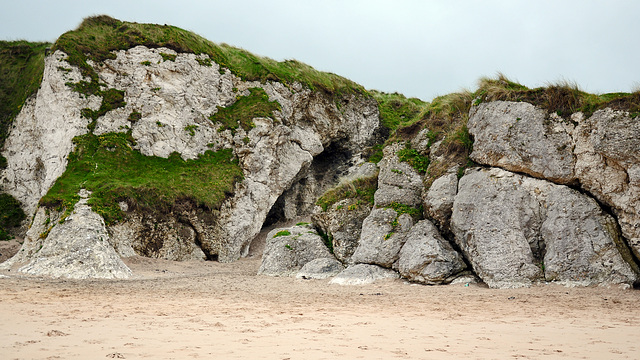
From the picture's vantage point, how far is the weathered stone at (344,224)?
55.5ft

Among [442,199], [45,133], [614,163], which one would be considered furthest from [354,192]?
[45,133]

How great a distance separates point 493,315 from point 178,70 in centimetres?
2243

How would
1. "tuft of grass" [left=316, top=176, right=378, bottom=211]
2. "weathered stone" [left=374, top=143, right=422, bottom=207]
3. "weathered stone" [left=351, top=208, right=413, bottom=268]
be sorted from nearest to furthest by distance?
"weathered stone" [left=351, top=208, right=413, bottom=268] < "weathered stone" [left=374, top=143, right=422, bottom=207] < "tuft of grass" [left=316, top=176, right=378, bottom=211]

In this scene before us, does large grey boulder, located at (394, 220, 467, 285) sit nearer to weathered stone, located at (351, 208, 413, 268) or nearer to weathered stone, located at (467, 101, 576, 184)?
weathered stone, located at (351, 208, 413, 268)

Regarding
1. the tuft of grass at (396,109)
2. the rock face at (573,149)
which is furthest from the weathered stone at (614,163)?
the tuft of grass at (396,109)

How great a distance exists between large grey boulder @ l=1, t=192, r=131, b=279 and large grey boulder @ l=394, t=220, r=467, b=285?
10160 mm

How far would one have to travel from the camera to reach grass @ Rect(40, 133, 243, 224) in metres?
18.8

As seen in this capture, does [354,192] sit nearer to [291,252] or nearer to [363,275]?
[291,252]

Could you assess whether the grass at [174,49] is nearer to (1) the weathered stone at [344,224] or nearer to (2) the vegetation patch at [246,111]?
(2) the vegetation patch at [246,111]

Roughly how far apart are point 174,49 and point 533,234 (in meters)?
22.1

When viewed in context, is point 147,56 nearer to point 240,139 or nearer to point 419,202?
point 240,139

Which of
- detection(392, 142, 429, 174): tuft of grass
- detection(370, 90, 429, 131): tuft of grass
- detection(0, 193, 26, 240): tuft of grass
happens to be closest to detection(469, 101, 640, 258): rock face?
detection(392, 142, 429, 174): tuft of grass

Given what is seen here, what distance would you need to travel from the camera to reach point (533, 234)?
13.1m

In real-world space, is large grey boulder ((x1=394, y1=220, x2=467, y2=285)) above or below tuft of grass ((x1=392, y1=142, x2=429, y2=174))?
below
